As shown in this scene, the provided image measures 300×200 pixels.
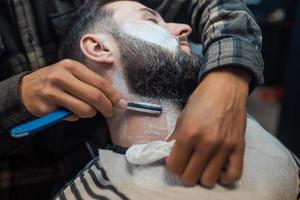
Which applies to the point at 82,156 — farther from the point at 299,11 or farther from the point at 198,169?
the point at 299,11

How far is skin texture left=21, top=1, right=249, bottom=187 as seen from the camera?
2.38ft

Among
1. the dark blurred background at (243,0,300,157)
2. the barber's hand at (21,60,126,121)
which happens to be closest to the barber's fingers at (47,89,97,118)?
the barber's hand at (21,60,126,121)

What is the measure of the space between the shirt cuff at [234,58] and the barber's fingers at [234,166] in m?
0.17

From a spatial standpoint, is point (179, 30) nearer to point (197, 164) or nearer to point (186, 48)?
point (186, 48)

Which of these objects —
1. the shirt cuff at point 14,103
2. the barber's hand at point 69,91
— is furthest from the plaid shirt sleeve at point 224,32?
the shirt cuff at point 14,103

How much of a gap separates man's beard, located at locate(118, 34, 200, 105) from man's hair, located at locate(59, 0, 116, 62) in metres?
0.10

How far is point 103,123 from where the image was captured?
1.20m

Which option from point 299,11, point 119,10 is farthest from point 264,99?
point 119,10

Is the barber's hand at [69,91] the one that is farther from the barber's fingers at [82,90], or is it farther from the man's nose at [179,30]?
A: the man's nose at [179,30]

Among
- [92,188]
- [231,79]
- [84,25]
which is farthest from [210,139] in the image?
[84,25]

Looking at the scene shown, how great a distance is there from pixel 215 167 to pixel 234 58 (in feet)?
0.77

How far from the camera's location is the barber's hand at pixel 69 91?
799 mm

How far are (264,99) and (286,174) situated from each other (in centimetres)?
219

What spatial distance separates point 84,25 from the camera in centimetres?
106
